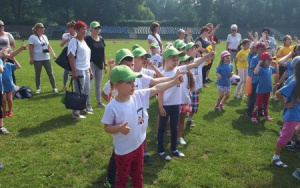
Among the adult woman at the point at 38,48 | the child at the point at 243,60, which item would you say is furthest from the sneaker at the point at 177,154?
the adult woman at the point at 38,48

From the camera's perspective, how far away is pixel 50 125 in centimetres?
746

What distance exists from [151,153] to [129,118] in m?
2.45

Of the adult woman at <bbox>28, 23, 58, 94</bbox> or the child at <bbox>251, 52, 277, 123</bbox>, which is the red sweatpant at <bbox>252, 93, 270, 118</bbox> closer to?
the child at <bbox>251, 52, 277, 123</bbox>

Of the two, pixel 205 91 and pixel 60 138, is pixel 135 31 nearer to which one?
pixel 205 91

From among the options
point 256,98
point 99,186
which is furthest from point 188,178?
point 256,98

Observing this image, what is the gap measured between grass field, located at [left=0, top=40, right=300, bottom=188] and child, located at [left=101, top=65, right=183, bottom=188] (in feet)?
3.46

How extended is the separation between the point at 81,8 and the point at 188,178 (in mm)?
68671

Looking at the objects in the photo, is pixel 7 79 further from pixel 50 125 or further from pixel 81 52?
pixel 81 52

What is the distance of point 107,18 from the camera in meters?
67.8

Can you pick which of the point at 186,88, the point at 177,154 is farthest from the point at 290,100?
the point at 177,154

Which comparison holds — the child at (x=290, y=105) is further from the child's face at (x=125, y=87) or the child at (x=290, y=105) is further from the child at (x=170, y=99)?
the child's face at (x=125, y=87)

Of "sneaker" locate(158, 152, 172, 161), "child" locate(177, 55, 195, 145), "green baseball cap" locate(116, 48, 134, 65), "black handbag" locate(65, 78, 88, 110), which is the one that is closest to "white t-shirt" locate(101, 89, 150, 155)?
"green baseball cap" locate(116, 48, 134, 65)

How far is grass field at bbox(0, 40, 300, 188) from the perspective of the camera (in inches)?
194

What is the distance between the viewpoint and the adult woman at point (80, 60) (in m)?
7.29
